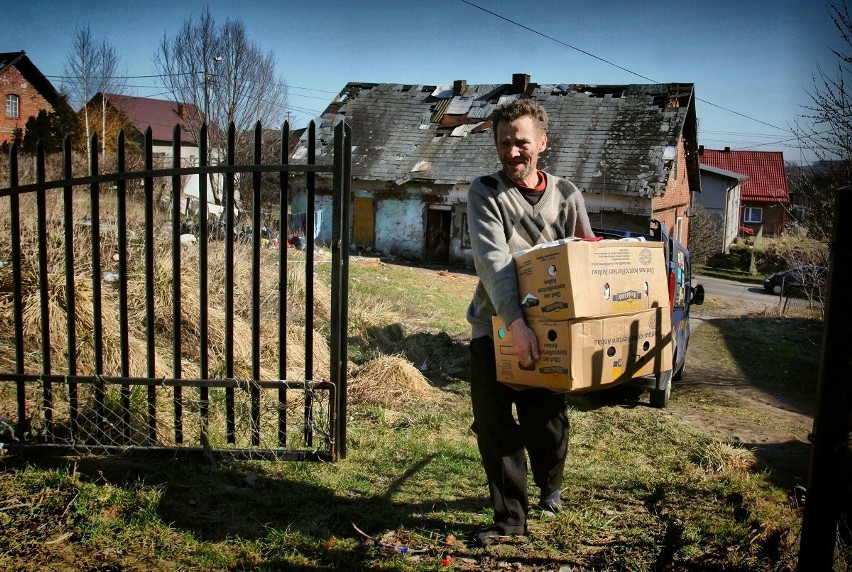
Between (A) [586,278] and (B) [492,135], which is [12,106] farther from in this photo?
(A) [586,278]

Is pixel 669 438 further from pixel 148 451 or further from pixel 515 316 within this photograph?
pixel 148 451

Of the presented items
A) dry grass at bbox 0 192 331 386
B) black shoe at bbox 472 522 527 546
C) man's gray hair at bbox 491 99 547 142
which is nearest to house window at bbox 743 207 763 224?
dry grass at bbox 0 192 331 386

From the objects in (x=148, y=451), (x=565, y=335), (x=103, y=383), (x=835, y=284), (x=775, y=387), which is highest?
(x=835, y=284)

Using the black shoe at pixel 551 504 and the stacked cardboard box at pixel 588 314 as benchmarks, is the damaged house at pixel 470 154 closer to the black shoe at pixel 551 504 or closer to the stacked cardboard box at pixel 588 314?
the black shoe at pixel 551 504

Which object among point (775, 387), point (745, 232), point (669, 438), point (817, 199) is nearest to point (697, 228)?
point (745, 232)

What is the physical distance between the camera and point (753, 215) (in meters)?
47.5

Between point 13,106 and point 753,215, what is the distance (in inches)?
1872

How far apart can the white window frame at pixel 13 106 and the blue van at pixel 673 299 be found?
4265cm

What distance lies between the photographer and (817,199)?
11.3m

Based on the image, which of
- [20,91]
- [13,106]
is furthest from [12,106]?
[20,91]

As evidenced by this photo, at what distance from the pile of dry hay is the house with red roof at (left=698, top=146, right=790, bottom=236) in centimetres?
4435

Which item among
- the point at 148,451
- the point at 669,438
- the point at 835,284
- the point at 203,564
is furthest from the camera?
the point at 669,438

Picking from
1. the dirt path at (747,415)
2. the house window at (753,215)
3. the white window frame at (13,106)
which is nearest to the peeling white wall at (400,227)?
the dirt path at (747,415)

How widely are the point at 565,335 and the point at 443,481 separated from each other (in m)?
1.60
